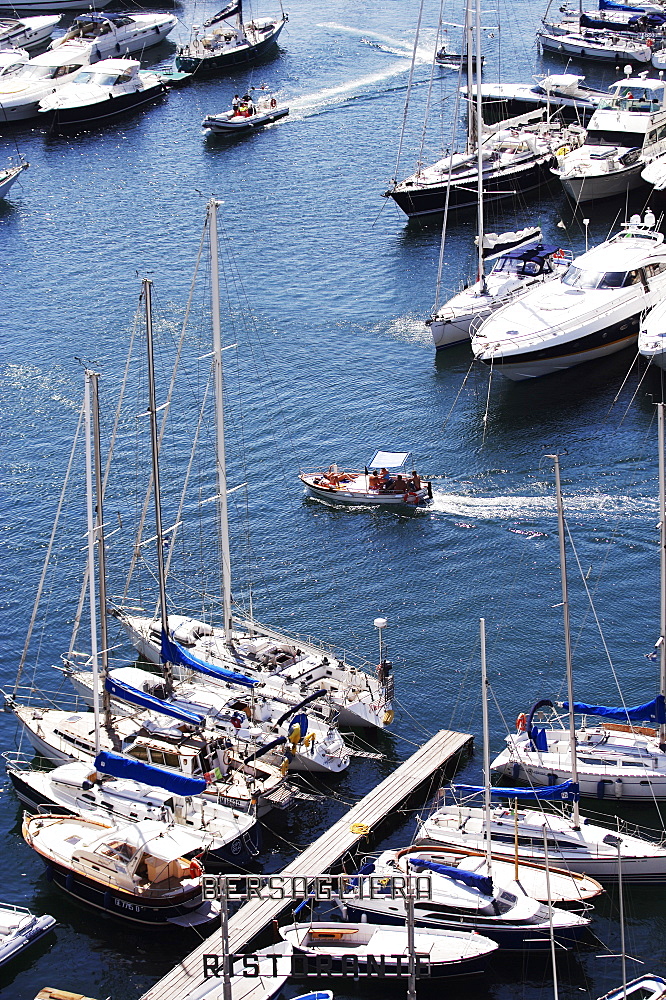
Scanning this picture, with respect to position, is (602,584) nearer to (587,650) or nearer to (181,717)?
(587,650)

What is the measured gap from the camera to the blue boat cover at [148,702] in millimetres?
61219

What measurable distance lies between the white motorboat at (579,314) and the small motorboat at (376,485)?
12054 mm

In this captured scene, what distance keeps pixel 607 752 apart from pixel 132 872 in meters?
19.3

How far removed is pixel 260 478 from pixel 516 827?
117 feet

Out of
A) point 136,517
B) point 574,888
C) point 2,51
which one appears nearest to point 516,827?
point 574,888

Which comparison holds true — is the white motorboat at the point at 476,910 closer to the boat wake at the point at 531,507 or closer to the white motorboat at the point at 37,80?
the boat wake at the point at 531,507

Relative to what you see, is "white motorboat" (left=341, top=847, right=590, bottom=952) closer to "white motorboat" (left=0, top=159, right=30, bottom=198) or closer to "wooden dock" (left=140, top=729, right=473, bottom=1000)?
"wooden dock" (left=140, top=729, right=473, bottom=1000)

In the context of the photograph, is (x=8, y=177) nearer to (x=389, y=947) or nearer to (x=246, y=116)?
(x=246, y=116)

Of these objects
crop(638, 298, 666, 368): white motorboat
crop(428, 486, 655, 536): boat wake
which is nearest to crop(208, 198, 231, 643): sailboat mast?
crop(428, 486, 655, 536): boat wake

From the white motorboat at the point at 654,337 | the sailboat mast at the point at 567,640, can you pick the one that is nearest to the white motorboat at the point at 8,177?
the white motorboat at the point at 654,337

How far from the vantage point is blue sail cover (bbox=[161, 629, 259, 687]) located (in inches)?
2500

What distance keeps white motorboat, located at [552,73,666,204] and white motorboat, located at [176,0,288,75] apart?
46.0m

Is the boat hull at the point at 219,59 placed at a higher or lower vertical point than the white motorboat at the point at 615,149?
higher

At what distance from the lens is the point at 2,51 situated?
15938cm
